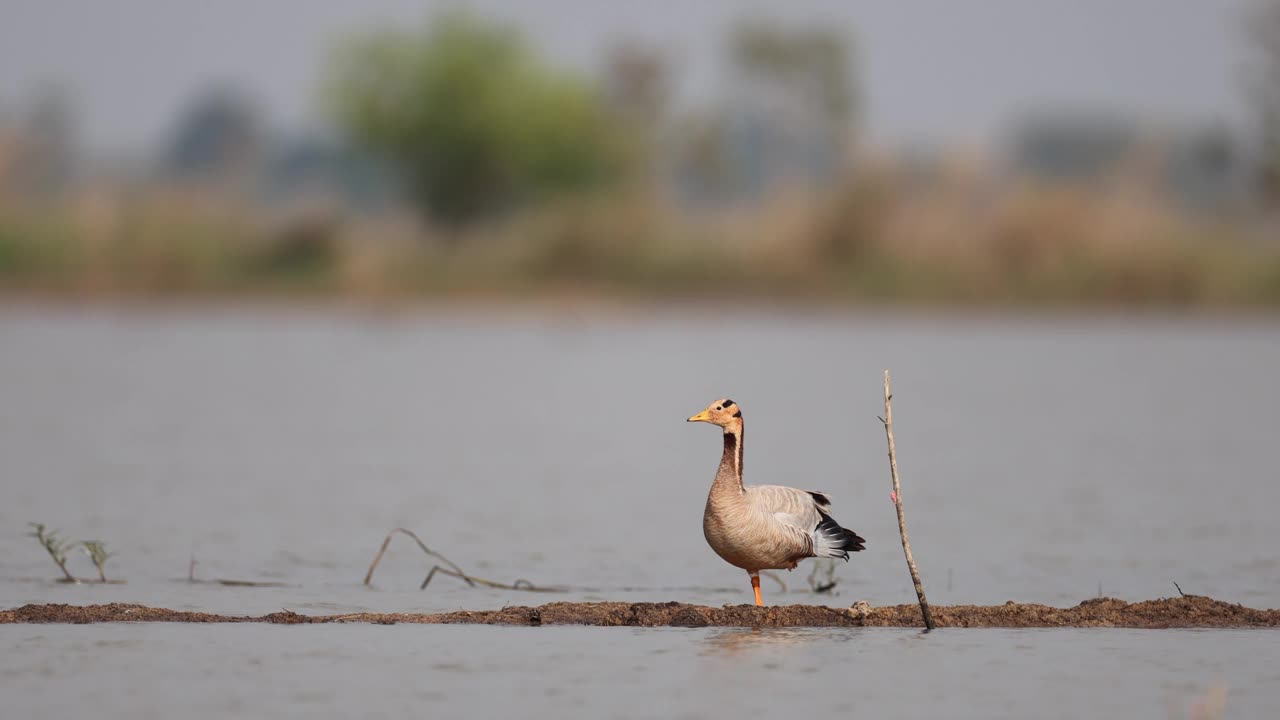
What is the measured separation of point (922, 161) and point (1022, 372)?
10.3 meters

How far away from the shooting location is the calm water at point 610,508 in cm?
858

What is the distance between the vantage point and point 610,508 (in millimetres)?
15742

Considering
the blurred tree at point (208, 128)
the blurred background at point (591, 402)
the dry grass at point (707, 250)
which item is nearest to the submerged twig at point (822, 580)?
the blurred background at point (591, 402)

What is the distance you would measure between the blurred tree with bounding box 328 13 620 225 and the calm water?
2461 cm

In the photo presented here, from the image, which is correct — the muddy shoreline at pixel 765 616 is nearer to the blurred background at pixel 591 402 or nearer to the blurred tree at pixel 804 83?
the blurred background at pixel 591 402

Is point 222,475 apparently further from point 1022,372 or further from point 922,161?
point 922,161

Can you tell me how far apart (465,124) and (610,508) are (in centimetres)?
4691

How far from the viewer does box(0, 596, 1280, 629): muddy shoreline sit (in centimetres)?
989

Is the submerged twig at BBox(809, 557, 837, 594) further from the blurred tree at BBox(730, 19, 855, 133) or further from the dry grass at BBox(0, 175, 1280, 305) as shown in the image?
the blurred tree at BBox(730, 19, 855, 133)

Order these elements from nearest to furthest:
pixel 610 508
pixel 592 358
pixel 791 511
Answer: pixel 791 511 < pixel 610 508 < pixel 592 358

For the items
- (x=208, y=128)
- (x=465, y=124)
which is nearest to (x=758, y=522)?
(x=465, y=124)

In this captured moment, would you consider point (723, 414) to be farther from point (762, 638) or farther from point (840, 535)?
point (762, 638)

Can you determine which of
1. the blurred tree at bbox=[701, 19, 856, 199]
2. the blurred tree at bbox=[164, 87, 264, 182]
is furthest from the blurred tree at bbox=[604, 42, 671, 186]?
the blurred tree at bbox=[164, 87, 264, 182]

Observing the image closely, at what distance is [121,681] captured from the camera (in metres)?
8.44
